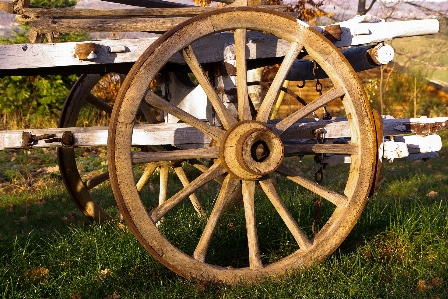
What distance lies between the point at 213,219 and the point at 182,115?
61cm

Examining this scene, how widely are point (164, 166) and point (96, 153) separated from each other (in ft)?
17.2

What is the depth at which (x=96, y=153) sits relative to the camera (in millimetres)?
10156

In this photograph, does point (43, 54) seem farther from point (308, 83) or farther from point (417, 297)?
point (308, 83)

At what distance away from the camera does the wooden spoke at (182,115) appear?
3.40m

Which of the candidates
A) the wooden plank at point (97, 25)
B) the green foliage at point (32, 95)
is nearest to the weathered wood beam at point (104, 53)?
the wooden plank at point (97, 25)

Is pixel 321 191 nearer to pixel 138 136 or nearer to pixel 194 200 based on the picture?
pixel 138 136

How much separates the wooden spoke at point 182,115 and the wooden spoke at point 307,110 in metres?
0.35

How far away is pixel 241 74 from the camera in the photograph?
3641mm

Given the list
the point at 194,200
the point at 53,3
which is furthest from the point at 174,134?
the point at 53,3

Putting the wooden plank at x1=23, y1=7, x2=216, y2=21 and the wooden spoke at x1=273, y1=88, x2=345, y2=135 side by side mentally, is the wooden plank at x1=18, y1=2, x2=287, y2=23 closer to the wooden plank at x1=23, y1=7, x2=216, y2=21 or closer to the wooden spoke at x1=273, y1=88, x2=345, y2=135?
the wooden plank at x1=23, y1=7, x2=216, y2=21

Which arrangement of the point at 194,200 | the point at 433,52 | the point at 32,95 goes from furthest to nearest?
1. the point at 433,52
2. the point at 32,95
3. the point at 194,200

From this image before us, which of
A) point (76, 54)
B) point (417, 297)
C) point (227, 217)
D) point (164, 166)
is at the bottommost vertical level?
point (417, 297)

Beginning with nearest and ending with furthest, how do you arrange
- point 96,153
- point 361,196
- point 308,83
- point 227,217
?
point 361,196 → point 227,217 → point 96,153 → point 308,83

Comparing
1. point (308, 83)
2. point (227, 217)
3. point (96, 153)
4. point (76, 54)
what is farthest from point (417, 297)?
point (308, 83)
